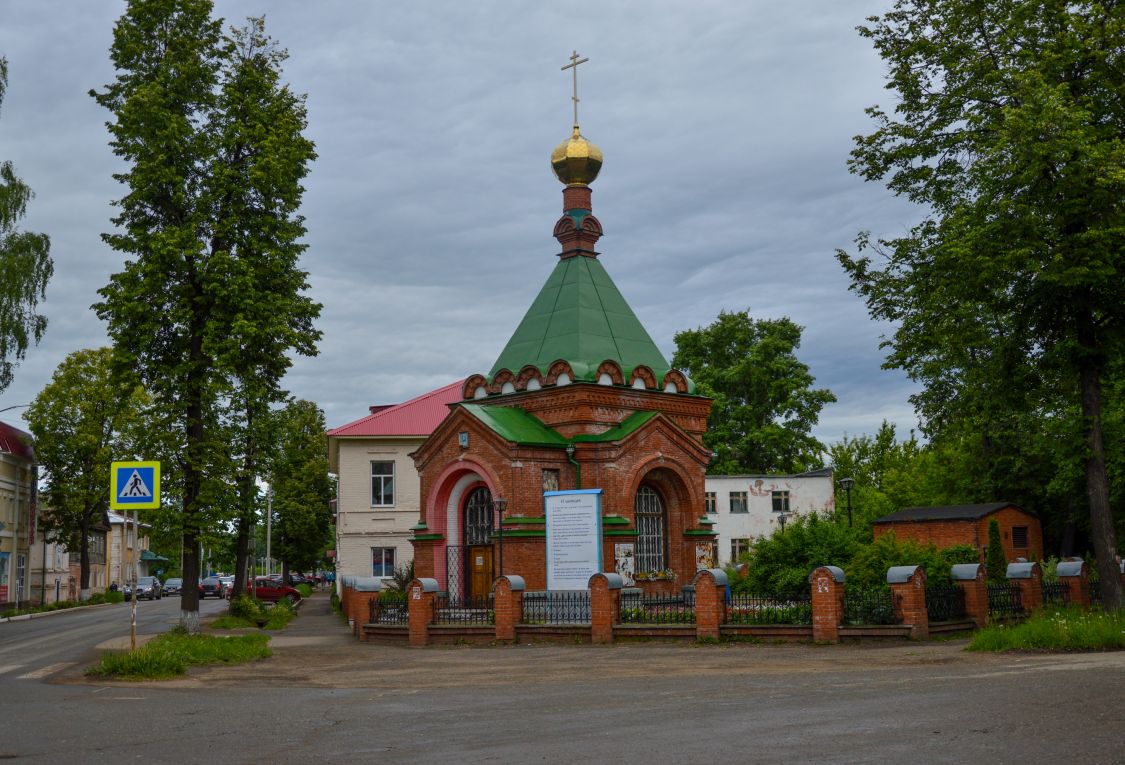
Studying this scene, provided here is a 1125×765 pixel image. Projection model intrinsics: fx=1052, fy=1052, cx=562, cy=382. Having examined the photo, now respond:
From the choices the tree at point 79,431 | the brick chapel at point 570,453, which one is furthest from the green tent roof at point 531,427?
the tree at point 79,431

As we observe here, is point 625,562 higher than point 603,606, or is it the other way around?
point 625,562

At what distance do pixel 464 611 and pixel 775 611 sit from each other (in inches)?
271

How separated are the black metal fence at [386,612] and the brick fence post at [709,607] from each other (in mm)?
6826

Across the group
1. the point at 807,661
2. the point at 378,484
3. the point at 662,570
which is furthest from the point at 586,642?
the point at 378,484

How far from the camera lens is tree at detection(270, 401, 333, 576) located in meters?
58.9

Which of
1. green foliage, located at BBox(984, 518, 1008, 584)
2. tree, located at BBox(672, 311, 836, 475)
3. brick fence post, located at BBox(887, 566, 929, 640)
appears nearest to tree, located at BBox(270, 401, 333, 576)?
tree, located at BBox(672, 311, 836, 475)

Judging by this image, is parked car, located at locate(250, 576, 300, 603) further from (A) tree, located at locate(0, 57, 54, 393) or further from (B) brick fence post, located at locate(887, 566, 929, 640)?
(B) brick fence post, located at locate(887, 566, 929, 640)

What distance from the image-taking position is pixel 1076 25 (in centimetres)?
1803

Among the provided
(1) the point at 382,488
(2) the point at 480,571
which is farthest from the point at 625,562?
(1) the point at 382,488

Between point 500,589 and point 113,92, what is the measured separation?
43.8 feet

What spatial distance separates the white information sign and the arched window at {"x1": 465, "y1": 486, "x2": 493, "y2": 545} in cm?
423

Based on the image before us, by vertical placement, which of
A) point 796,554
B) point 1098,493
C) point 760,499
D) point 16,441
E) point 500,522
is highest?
point 16,441

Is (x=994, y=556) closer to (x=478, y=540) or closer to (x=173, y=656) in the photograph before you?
(x=478, y=540)

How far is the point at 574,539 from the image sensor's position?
22.4 m
